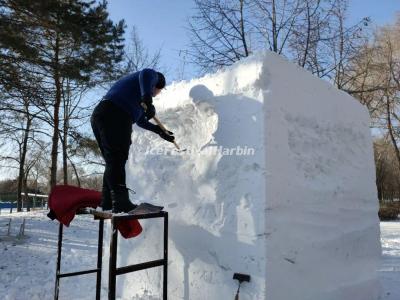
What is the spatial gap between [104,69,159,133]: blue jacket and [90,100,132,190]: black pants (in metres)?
0.05

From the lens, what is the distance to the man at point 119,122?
2965 millimetres

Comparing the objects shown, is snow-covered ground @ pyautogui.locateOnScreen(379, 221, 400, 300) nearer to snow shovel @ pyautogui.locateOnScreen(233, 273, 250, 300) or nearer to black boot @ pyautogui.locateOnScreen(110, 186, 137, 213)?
snow shovel @ pyautogui.locateOnScreen(233, 273, 250, 300)

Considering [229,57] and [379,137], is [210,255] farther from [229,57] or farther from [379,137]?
[379,137]

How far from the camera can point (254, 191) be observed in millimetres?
3156

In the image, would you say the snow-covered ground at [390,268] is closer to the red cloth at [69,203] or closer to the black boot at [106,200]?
the black boot at [106,200]

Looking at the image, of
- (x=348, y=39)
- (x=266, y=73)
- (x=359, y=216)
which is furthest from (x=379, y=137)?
(x=266, y=73)

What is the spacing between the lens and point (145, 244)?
4.05 metres

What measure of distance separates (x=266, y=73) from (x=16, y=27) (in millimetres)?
6852

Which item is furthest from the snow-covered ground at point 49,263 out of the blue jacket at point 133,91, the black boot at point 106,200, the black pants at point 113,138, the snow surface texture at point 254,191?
the blue jacket at point 133,91

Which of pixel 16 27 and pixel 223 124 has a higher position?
pixel 16 27

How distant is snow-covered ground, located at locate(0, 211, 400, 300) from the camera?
4.97 meters

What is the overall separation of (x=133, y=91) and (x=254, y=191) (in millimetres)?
1359

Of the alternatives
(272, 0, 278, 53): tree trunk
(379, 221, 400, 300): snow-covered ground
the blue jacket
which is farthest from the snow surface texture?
(272, 0, 278, 53): tree trunk

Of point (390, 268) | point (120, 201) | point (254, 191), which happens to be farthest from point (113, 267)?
point (390, 268)
